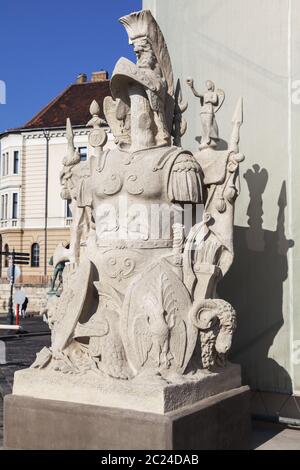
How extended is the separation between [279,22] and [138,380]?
4128 mm

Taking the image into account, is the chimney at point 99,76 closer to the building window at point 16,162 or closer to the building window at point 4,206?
the building window at point 16,162

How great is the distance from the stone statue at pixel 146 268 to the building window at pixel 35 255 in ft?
109

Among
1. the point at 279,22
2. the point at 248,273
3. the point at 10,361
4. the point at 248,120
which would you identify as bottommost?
the point at 10,361


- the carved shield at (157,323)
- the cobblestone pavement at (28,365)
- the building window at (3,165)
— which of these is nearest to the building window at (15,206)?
the building window at (3,165)

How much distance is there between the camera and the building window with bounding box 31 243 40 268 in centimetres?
3788

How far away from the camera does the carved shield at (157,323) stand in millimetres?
4359

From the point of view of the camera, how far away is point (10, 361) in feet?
36.6

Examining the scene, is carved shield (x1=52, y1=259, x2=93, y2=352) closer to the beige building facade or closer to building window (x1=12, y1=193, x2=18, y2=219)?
the beige building facade

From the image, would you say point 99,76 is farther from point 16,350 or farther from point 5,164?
point 16,350

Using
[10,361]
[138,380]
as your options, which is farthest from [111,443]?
[10,361]

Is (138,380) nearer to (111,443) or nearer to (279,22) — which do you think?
(111,443)

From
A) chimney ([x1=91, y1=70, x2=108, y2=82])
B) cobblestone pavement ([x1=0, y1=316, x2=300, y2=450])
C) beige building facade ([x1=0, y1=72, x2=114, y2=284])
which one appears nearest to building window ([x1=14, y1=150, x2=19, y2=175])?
beige building facade ([x1=0, y1=72, x2=114, y2=284])

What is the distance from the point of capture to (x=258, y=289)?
21.0ft

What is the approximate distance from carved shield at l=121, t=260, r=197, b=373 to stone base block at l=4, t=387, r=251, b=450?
0.38 m
